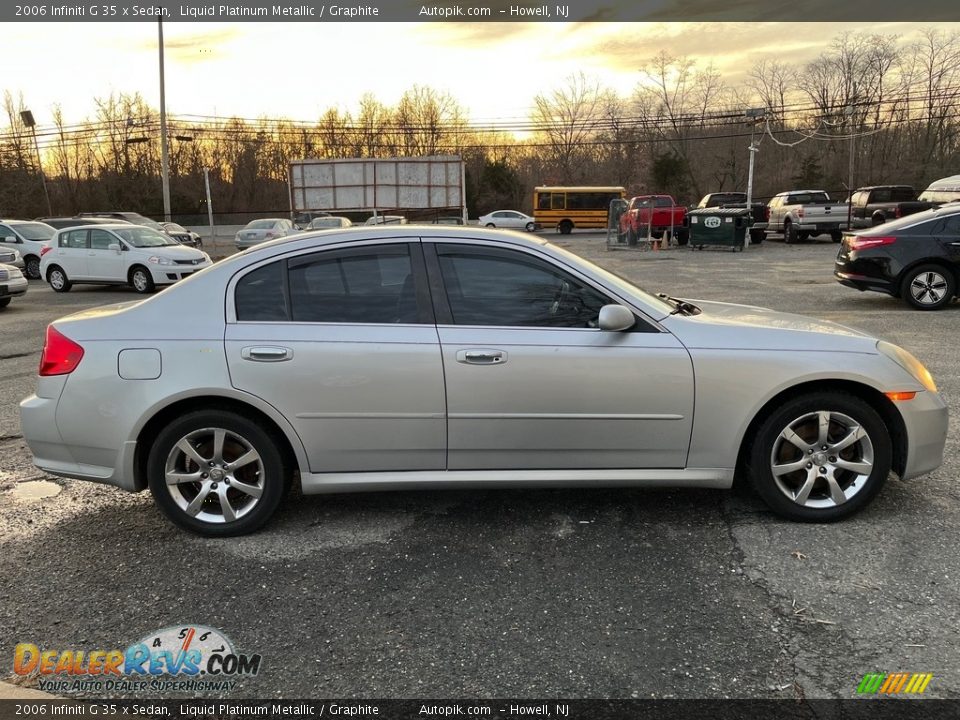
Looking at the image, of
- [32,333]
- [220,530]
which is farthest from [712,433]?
[32,333]

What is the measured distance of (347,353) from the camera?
3.40 m

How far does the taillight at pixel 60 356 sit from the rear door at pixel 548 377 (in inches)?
74.8

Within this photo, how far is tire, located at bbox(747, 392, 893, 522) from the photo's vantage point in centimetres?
348

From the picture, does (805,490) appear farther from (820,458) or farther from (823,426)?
(823,426)

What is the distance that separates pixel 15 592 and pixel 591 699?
2.64 meters

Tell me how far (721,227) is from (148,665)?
2563cm

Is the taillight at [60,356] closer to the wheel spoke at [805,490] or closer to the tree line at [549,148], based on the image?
the wheel spoke at [805,490]

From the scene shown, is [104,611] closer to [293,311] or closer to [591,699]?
[293,311]

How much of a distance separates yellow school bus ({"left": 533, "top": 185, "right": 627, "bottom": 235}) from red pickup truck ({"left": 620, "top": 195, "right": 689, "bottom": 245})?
42.5 feet

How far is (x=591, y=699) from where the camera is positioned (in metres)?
2.35

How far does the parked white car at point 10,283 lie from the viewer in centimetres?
1290

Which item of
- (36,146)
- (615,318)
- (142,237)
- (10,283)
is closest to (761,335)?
(615,318)

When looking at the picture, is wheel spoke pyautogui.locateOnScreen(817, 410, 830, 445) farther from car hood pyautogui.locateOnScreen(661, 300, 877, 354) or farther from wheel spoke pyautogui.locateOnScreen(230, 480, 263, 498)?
wheel spoke pyautogui.locateOnScreen(230, 480, 263, 498)

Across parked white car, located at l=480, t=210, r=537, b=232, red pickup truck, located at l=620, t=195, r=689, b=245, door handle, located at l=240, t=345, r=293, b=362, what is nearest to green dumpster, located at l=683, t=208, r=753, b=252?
red pickup truck, located at l=620, t=195, r=689, b=245
